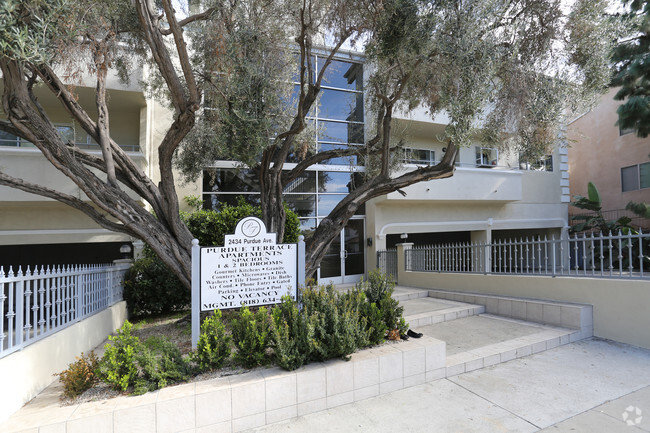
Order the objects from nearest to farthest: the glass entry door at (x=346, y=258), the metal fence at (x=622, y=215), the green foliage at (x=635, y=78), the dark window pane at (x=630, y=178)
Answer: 1. the green foliage at (x=635, y=78)
2. the glass entry door at (x=346, y=258)
3. the metal fence at (x=622, y=215)
4. the dark window pane at (x=630, y=178)

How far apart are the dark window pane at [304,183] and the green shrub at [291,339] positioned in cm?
811

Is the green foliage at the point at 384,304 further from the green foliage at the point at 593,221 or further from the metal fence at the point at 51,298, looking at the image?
the green foliage at the point at 593,221

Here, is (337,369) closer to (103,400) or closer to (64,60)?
(103,400)

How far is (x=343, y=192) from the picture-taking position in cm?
1255

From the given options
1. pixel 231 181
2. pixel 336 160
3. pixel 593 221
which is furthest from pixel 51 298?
pixel 593 221

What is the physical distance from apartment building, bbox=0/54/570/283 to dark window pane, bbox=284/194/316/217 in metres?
0.04

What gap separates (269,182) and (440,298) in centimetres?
534

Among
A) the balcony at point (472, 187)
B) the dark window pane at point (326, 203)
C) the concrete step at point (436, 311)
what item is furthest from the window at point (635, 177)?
the dark window pane at point (326, 203)

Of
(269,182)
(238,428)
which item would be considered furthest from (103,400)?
(269,182)

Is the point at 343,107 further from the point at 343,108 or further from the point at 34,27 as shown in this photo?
the point at 34,27

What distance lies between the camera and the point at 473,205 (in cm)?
1404

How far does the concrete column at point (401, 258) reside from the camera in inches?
432

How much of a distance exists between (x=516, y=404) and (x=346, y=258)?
9.13 meters

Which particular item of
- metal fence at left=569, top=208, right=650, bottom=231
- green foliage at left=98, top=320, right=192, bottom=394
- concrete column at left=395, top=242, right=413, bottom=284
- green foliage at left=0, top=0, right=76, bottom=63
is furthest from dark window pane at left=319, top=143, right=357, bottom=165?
metal fence at left=569, top=208, right=650, bottom=231
